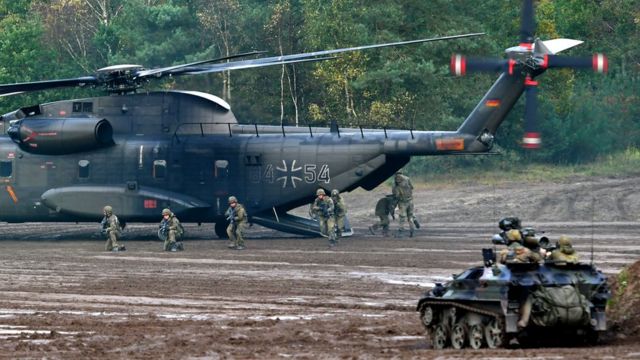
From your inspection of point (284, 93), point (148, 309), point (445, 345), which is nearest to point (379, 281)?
point (148, 309)

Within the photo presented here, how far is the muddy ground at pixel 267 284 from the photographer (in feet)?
55.9

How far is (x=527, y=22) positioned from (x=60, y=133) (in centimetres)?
1267

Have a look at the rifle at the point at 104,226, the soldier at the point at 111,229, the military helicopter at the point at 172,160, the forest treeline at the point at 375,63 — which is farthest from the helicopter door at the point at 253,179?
the forest treeline at the point at 375,63

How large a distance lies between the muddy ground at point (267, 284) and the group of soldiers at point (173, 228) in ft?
1.57

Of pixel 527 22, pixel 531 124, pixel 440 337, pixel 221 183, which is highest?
pixel 527 22

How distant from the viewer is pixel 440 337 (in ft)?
54.6

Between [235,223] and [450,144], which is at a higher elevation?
[450,144]

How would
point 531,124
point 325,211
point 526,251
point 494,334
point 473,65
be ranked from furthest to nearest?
point 325,211 < point 531,124 < point 473,65 < point 526,251 < point 494,334

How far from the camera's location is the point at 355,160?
3269 cm

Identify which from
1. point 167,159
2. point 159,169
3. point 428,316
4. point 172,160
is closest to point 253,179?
point 172,160

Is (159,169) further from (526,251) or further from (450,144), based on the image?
(526,251)

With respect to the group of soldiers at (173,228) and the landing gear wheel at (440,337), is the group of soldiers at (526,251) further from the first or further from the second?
the group of soldiers at (173,228)

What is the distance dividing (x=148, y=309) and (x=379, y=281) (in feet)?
16.7

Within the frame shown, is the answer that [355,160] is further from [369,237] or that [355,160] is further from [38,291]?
[38,291]
